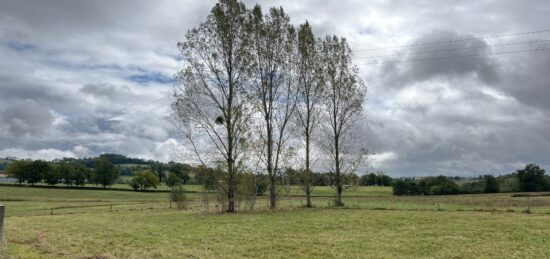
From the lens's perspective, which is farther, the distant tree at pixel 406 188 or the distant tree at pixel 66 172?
the distant tree at pixel 66 172

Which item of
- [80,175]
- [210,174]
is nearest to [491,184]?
[210,174]

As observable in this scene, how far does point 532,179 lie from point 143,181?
99.6 meters

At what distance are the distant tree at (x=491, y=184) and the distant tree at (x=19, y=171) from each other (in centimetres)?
11833

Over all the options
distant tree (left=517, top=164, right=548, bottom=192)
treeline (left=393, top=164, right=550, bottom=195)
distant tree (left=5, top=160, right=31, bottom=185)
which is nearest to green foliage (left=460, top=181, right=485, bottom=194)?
treeline (left=393, top=164, right=550, bottom=195)

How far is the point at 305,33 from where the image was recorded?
45062mm

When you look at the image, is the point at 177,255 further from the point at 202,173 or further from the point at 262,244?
the point at 202,173

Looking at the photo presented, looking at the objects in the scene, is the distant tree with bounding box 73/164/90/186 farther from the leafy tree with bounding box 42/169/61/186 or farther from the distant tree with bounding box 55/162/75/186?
the leafy tree with bounding box 42/169/61/186

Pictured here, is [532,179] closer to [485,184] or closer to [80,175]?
[485,184]

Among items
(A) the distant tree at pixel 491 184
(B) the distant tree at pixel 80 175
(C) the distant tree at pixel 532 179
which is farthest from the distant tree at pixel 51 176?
(C) the distant tree at pixel 532 179

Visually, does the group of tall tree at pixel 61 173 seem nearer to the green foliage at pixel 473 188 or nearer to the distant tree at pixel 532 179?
the green foliage at pixel 473 188

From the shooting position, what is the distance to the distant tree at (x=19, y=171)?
4936 inches

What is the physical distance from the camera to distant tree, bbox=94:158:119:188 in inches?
5497

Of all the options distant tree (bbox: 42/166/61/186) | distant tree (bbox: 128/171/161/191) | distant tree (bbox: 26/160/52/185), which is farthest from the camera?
distant tree (bbox: 128/171/161/191)

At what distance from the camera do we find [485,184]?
9906cm
